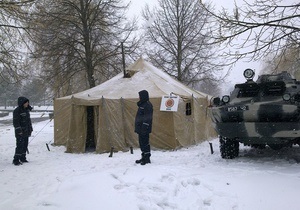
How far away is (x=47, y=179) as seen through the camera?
7.15m

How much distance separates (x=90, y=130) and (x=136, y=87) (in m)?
2.51

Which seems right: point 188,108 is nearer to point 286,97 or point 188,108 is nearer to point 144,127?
point 144,127

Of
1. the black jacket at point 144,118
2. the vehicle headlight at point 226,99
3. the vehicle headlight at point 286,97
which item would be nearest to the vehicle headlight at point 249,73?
the vehicle headlight at point 226,99

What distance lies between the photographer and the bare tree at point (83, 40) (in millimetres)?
18922

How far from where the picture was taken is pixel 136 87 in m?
13.0

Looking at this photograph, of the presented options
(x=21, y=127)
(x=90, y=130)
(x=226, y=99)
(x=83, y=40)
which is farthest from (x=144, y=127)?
(x=83, y=40)

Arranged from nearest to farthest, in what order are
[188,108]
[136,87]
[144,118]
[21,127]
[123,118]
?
[144,118] → [21,127] → [123,118] → [136,87] → [188,108]

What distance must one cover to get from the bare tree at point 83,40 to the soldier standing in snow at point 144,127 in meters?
11.8

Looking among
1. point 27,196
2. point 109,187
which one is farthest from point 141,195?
point 27,196

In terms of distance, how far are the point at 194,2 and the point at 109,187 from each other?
2111 centimetres

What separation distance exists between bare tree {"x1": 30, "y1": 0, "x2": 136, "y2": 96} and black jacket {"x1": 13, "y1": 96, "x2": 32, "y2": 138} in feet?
31.2

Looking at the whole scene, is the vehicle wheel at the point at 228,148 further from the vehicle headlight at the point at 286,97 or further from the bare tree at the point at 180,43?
the bare tree at the point at 180,43

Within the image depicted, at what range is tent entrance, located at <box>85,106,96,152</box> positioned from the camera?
12883mm

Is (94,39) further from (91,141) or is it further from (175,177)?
(175,177)
